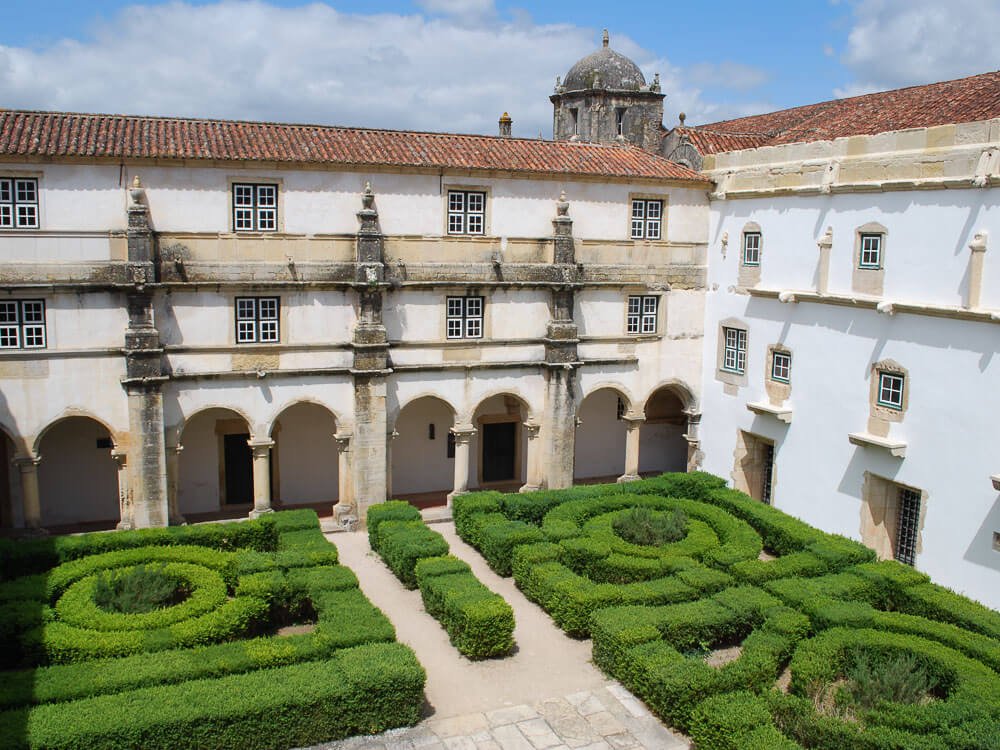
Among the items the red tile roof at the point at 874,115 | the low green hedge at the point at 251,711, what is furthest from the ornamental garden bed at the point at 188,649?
the red tile roof at the point at 874,115

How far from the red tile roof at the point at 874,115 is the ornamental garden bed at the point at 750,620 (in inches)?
455

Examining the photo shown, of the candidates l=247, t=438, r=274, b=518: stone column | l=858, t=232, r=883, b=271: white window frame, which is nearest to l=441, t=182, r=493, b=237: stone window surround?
l=247, t=438, r=274, b=518: stone column

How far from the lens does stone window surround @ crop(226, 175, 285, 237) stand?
22625 millimetres

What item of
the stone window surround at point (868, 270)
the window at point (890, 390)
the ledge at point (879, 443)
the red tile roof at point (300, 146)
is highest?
the red tile roof at point (300, 146)

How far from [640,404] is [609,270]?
453 cm

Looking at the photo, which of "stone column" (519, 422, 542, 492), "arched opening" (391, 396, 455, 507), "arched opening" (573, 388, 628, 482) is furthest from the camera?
"arched opening" (573, 388, 628, 482)

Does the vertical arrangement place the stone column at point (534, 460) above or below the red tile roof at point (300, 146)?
below

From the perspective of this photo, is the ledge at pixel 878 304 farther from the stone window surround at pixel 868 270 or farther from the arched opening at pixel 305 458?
the arched opening at pixel 305 458

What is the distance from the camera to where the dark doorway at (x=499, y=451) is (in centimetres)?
2909

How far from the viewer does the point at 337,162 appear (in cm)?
2316

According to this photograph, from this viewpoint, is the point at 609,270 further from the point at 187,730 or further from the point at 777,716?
the point at 187,730

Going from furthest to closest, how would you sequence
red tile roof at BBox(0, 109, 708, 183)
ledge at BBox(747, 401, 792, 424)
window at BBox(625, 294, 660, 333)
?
1. window at BBox(625, 294, 660, 333)
2. ledge at BBox(747, 401, 792, 424)
3. red tile roof at BBox(0, 109, 708, 183)

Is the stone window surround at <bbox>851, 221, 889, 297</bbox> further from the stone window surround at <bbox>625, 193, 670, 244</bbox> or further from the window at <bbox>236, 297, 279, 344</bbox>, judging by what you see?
the window at <bbox>236, 297, 279, 344</bbox>

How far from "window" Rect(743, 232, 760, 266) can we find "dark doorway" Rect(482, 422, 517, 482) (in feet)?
30.8
